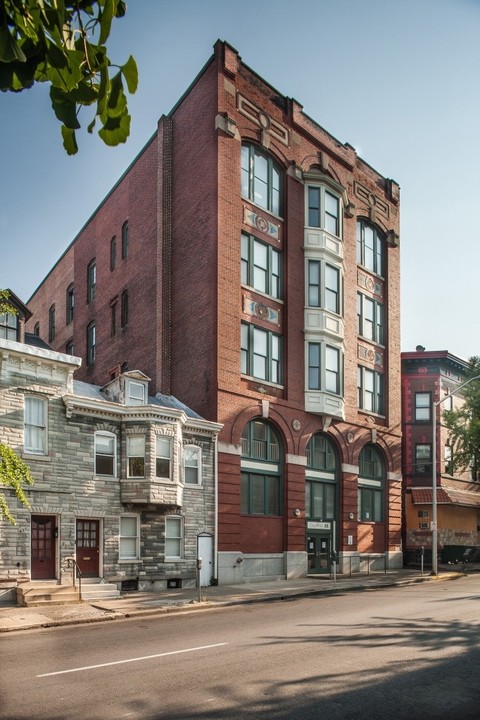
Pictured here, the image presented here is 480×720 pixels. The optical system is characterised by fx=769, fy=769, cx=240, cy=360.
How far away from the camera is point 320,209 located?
37.8 m

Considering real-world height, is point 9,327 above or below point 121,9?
above

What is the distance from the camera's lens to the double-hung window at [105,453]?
27.4 metres

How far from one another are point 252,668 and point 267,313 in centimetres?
2376

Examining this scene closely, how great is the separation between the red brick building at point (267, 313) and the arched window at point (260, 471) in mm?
71

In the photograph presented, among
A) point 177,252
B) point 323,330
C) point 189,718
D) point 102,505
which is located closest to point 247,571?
point 102,505

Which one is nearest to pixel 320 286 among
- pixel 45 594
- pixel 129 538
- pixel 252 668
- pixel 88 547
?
pixel 129 538

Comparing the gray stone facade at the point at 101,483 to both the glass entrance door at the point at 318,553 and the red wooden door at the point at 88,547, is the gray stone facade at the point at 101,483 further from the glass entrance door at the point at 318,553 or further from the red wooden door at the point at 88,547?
the glass entrance door at the point at 318,553

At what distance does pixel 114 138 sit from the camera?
395cm

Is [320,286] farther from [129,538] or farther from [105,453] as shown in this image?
[129,538]

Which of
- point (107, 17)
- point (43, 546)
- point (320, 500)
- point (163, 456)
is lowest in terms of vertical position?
point (43, 546)

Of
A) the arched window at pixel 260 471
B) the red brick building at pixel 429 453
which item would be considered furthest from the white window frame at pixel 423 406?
the arched window at pixel 260 471

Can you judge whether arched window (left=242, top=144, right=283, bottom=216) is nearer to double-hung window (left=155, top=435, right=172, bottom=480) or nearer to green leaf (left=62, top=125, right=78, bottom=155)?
double-hung window (left=155, top=435, right=172, bottom=480)

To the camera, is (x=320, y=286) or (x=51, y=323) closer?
(x=320, y=286)

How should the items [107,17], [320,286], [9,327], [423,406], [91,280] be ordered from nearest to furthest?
1. [107,17]
2. [9,327]
3. [320,286]
4. [91,280]
5. [423,406]
